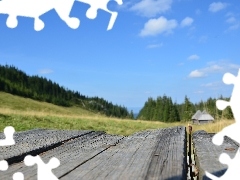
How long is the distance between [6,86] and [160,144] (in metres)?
122

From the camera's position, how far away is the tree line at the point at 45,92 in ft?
407

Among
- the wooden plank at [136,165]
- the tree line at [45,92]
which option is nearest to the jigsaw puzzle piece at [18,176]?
the wooden plank at [136,165]

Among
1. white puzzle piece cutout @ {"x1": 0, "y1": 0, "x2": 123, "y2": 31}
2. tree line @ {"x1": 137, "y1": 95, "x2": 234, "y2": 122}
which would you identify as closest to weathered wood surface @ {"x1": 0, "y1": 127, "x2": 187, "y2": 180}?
white puzzle piece cutout @ {"x1": 0, "y1": 0, "x2": 123, "y2": 31}

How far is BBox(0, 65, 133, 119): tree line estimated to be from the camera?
124 metres

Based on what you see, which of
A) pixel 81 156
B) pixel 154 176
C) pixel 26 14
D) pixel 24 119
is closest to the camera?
pixel 154 176

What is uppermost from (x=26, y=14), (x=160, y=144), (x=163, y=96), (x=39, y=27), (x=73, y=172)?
(x=163, y=96)

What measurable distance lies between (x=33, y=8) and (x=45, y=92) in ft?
→ 481

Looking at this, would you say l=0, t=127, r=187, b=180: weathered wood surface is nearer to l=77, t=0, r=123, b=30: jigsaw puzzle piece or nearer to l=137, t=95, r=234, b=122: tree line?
l=77, t=0, r=123, b=30: jigsaw puzzle piece

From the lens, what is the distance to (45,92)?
146125 mm

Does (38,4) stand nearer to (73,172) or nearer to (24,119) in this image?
(73,172)

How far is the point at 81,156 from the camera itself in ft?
6.79

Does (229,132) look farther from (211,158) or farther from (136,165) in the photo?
(136,165)

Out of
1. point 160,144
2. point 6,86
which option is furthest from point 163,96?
point 160,144

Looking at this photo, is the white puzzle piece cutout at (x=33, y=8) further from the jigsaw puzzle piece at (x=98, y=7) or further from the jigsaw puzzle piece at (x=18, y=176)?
the jigsaw puzzle piece at (x=18, y=176)
